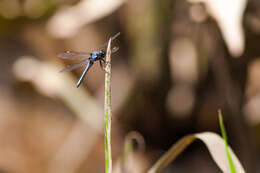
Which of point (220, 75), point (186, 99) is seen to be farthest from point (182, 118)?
point (220, 75)

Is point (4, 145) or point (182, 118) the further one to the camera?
point (4, 145)

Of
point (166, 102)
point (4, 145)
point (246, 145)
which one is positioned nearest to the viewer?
point (246, 145)

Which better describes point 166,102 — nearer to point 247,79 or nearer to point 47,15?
point 247,79

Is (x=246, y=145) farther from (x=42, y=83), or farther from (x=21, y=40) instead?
(x=21, y=40)

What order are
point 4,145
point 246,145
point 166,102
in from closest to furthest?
1. point 246,145
2. point 166,102
3. point 4,145

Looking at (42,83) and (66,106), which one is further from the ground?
(42,83)

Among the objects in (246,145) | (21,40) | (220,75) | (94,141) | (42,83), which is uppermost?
(21,40)
